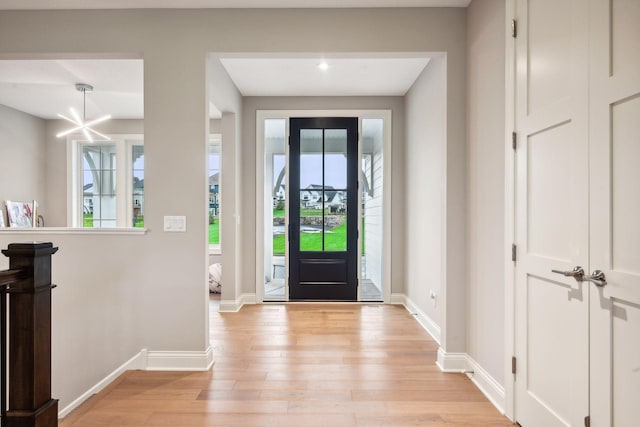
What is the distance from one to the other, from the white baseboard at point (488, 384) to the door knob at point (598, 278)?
1042 millimetres

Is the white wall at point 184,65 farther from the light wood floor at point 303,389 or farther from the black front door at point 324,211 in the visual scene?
the black front door at point 324,211

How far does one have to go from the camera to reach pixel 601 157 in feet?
4.72

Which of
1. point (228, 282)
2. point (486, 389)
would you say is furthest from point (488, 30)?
point (228, 282)

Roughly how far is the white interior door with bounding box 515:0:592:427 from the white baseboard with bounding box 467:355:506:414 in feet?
0.49

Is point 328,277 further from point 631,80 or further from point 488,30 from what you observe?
point 631,80

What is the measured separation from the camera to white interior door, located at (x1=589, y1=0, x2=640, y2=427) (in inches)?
51.4

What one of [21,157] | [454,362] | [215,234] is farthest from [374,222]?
[21,157]

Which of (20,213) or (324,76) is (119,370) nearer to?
(324,76)

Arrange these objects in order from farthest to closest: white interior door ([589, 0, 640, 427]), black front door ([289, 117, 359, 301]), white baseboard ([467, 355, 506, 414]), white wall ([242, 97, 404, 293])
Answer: black front door ([289, 117, 359, 301])
white wall ([242, 97, 404, 293])
white baseboard ([467, 355, 506, 414])
white interior door ([589, 0, 640, 427])

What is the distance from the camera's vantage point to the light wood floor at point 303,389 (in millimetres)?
2090

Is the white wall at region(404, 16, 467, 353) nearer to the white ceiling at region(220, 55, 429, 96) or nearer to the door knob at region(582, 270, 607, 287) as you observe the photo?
the white ceiling at region(220, 55, 429, 96)

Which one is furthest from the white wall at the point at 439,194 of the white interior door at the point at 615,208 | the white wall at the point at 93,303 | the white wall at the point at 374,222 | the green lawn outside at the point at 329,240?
the white wall at the point at 93,303

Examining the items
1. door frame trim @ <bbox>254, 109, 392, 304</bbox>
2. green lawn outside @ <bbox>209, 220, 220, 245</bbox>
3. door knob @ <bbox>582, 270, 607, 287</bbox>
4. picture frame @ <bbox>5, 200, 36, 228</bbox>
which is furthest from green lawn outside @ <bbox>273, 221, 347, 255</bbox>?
picture frame @ <bbox>5, 200, 36, 228</bbox>

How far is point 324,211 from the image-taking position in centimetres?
479
